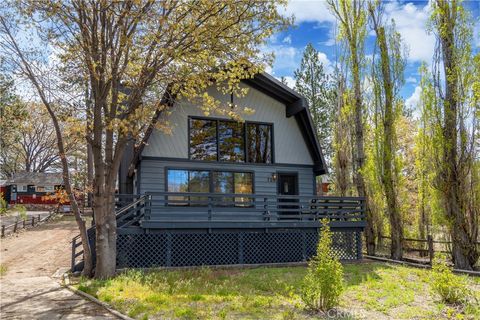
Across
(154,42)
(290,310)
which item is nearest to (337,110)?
(154,42)

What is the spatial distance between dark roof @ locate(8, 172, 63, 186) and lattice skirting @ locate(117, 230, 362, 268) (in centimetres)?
3533

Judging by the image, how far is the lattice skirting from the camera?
11.6 metres

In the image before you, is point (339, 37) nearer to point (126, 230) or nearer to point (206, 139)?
point (206, 139)

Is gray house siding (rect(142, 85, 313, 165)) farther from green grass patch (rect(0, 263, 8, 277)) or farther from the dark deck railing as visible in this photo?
green grass patch (rect(0, 263, 8, 277))

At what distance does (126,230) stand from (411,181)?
652 inches

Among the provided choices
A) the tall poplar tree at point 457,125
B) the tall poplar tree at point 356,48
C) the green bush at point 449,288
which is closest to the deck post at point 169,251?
the green bush at point 449,288

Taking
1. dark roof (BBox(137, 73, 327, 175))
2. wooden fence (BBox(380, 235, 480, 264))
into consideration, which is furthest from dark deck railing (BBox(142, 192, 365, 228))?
wooden fence (BBox(380, 235, 480, 264))

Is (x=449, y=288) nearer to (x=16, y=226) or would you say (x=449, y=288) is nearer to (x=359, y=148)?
(x=359, y=148)

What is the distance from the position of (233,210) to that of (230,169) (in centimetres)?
155

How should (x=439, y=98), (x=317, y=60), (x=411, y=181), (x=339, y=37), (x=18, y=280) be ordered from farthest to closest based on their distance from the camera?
1. (x=317, y=60)
2. (x=411, y=181)
3. (x=339, y=37)
4. (x=439, y=98)
5. (x=18, y=280)

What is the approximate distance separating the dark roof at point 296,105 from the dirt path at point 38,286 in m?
9.23

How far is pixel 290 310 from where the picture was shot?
660 cm

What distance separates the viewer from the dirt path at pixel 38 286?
6738mm

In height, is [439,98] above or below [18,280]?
above
